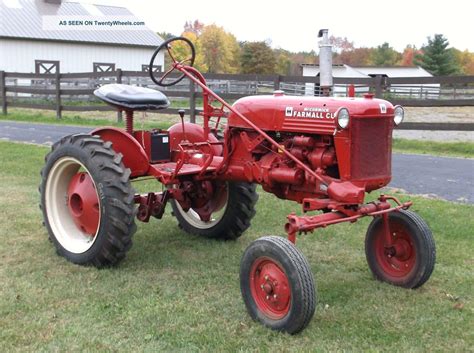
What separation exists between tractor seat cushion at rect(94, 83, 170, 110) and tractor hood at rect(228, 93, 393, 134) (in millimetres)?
968

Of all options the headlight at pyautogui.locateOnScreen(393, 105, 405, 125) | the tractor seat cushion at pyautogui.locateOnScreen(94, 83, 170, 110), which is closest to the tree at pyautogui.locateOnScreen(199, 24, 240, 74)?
the tractor seat cushion at pyautogui.locateOnScreen(94, 83, 170, 110)


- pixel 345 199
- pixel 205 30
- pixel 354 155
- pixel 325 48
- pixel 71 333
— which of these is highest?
pixel 205 30

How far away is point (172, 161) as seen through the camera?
17.2ft

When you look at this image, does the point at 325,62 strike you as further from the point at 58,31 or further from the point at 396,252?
the point at 58,31

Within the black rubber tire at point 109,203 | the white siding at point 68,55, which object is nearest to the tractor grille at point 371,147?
the black rubber tire at point 109,203

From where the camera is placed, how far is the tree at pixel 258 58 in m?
53.4

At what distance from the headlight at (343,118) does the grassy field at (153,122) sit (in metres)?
3.61

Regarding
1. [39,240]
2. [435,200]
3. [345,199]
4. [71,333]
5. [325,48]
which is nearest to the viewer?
[71,333]

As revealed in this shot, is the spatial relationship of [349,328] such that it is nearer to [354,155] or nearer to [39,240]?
[354,155]

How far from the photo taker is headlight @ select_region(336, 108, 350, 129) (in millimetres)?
3650

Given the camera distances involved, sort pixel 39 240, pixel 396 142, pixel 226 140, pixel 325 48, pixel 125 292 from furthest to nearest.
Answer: pixel 396 142 → pixel 39 240 → pixel 325 48 → pixel 226 140 → pixel 125 292

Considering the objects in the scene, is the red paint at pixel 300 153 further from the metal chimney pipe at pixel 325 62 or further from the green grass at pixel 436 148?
the green grass at pixel 436 148

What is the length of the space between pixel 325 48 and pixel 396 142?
7819mm

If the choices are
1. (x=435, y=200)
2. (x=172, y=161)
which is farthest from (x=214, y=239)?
(x=435, y=200)
